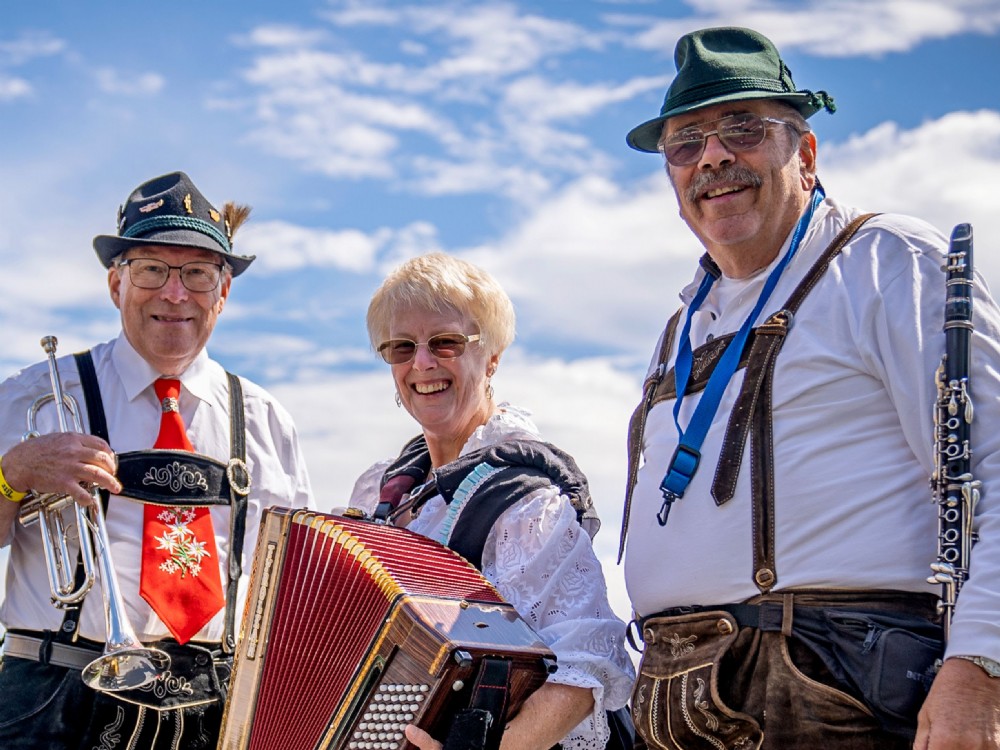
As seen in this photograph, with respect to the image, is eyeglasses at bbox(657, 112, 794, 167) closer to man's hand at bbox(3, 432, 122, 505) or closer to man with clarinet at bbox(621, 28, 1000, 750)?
man with clarinet at bbox(621, 28, 1000, 750)

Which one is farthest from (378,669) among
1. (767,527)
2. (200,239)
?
(200,239)

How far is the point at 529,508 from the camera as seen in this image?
11.5ft

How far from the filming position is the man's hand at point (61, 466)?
4031 millimetres

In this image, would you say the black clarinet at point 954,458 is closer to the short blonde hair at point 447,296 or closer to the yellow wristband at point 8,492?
the short blonde hair at point 447,296

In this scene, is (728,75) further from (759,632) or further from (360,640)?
(360,640)

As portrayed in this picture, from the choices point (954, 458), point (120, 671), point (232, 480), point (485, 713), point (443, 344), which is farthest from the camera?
point (232, 480)

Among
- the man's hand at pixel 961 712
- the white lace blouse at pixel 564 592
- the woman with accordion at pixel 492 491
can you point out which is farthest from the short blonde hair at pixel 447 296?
the man's hand at pixel 961 712

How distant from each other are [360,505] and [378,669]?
147 cm

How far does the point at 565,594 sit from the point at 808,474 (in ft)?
2.71

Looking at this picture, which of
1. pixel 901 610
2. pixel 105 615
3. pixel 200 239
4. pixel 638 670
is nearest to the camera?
pixel 901 610

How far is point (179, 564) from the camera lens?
4.18 meters

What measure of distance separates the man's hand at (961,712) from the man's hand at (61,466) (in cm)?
274

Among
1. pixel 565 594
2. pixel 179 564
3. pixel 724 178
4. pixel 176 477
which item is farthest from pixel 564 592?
pixel 176 477

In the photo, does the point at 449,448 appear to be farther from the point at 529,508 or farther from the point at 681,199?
the point at 681,199
